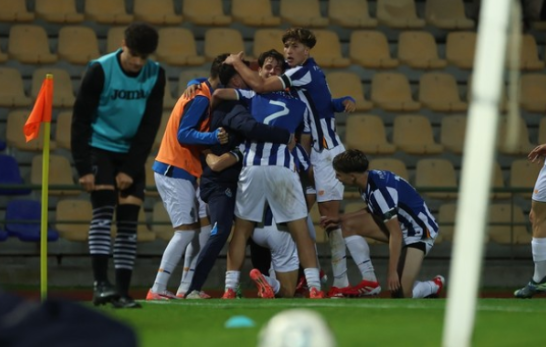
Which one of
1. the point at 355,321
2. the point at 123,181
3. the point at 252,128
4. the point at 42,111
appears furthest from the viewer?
the point at 252,128

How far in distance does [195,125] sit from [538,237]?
10.5 ft

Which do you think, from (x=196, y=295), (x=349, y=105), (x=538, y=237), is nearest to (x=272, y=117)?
(x=349, y=105)

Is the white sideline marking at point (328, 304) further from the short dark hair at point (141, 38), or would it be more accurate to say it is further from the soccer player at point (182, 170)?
the short dark hair at point (141, 38)

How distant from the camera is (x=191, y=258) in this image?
11.2 metres

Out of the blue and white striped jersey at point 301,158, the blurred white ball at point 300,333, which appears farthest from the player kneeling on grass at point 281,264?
the blurred white ball at point 300,333

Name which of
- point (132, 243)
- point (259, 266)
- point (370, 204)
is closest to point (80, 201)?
point (259, 266)

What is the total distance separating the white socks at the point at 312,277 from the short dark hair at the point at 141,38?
3.16 metres

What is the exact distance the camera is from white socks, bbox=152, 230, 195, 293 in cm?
1070

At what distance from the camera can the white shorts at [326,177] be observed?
36.6ft

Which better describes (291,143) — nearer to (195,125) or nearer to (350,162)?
(350,162)

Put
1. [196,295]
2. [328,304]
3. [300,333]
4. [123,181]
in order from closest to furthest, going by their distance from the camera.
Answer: [300,333]
[123,181]
[328,304]
[196,295]

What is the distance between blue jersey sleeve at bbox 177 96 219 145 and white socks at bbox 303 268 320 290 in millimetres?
1340

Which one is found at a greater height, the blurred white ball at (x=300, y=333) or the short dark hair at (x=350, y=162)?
the blurred white ball at (x=300, y=333)

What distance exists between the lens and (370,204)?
10758mm
